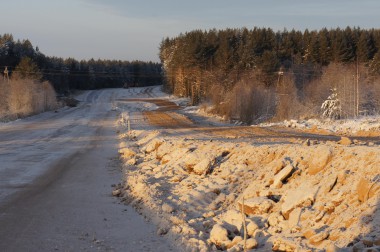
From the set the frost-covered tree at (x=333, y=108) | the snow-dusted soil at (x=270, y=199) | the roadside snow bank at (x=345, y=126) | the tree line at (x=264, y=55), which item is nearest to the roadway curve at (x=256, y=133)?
the roadside snow bank at (x=345, y=126)

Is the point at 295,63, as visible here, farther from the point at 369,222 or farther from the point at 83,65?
the point at 83,65

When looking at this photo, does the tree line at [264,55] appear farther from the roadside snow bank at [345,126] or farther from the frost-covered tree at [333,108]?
the roadside snow bank at [345,126]

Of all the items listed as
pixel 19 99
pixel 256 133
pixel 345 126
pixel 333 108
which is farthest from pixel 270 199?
pixel 19 99

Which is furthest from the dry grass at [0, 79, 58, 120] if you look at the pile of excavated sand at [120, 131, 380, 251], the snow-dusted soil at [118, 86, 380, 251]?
the snow-dusted soil at [118, 86, 380, 251]

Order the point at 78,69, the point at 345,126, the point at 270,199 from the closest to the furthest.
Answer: the point at 270,199 < the point at 345,126 < the point at 78,69

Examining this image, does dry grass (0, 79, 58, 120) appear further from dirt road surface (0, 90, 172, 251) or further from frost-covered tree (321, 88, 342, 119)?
frost-covered tree (321, 88, 342, 119)

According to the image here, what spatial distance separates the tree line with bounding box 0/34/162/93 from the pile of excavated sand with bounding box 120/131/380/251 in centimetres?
7167

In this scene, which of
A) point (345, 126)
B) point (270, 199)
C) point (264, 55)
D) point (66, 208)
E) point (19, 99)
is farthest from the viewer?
point (264, 55)

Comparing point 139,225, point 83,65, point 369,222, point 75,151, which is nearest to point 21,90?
point 75,151

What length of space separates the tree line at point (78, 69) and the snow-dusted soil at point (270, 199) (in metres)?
71.9

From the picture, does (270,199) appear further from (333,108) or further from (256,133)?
(333,108)

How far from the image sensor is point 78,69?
133 meters

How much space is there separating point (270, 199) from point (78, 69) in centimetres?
13168

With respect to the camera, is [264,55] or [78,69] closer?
[264,55]
